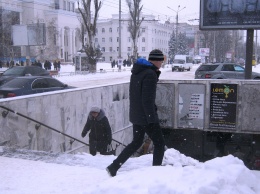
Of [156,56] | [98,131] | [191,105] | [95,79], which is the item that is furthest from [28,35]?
[156,56]

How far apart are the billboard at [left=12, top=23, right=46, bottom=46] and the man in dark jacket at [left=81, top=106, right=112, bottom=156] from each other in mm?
25134

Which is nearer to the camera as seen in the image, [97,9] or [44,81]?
[44,81]

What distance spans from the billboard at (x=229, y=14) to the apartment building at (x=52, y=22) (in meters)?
45.7

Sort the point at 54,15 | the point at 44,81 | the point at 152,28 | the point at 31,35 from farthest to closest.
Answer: the point at 152,28, the point at 54,15, the point at 31,35, the point at 44,81

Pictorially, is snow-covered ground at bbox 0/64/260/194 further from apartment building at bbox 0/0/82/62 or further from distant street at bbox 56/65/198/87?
apartment building at bbox 0/0/82/62

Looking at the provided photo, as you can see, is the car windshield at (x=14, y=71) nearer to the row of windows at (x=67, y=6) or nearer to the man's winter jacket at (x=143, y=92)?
the man's winter jacket at (x=143, y=92)

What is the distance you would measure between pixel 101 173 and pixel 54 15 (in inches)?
2648

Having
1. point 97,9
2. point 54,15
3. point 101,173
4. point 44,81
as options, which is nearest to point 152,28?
point 54,15

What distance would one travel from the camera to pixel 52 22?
54938 mm

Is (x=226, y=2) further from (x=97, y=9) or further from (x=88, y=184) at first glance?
(x=97, y=9)

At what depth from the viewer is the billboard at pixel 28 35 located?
102ft

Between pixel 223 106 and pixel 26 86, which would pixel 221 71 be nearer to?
pixel 26 86

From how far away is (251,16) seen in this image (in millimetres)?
9539

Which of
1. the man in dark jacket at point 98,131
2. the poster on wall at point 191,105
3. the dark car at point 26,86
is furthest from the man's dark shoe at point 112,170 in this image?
the dark car at point 26,86
